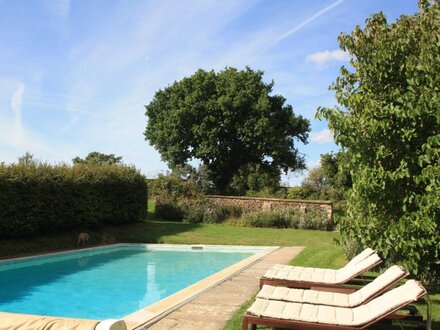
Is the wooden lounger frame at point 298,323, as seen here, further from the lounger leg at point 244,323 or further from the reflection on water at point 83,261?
the reflection on water at point 83,261

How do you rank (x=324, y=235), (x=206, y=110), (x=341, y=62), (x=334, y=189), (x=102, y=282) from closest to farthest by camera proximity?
(x=341, y=62), (x=102, y=282), (x=324, y=235), (x=334, y=189), (x=206, y=110)

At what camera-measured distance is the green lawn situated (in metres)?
14.1

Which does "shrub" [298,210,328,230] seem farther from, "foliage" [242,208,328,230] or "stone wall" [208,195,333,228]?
"stone wall" [208,195,333,228]

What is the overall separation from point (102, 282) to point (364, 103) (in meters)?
7.99

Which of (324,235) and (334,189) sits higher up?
(334,189)

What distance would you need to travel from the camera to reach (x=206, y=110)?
3481 centimetres

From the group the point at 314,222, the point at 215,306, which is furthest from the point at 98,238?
the point at 215,306

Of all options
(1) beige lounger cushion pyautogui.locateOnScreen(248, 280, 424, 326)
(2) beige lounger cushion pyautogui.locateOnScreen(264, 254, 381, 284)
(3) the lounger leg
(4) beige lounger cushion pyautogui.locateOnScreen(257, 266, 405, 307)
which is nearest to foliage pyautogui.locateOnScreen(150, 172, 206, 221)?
(2) beige lounger cushion pyautogui.locateOnScreen(264, 254, 381, 284)

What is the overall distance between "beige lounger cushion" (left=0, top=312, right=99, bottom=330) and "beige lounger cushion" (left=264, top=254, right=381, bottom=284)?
420 centimetres

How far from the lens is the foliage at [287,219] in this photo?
22.5 m

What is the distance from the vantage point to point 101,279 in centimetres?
1168

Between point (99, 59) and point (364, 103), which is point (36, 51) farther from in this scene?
point (364, 103)

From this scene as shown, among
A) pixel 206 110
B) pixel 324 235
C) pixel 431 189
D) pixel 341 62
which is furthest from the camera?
pixel 206 110

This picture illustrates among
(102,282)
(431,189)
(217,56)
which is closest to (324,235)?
(217,56)
